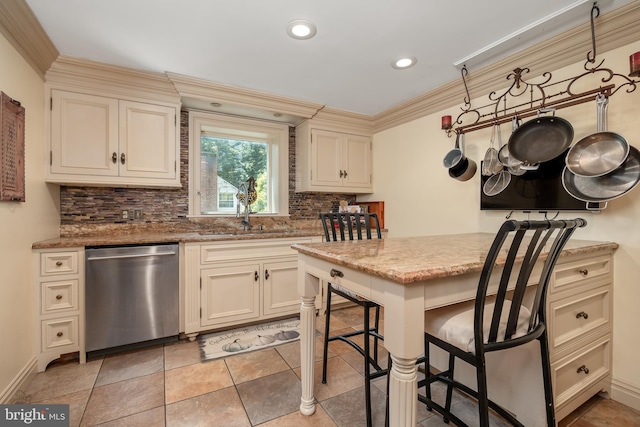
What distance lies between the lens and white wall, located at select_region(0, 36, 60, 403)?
1.61m

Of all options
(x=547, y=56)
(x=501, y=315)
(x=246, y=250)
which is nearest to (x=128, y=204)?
(x=246, y=250)

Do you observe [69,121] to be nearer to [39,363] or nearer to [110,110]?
[110,110]

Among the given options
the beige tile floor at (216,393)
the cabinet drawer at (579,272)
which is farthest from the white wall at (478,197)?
the beige tile floor at (216,393)

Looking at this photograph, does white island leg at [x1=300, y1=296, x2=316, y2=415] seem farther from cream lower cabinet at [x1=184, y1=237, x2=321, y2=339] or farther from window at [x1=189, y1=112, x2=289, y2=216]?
window at [x1=189, y1=112, x2=289, y2=216]

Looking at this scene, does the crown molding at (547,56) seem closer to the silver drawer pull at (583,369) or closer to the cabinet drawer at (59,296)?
the silver drawer pull at (583,369)

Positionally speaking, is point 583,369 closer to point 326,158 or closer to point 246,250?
point 246,250

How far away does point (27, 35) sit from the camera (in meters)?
1.75

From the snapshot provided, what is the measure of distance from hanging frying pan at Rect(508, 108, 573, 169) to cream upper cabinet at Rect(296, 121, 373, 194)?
184 cm

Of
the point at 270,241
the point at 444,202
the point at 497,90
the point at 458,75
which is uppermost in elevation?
the point at 458,75

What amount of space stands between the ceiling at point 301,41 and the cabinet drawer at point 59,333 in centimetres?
195

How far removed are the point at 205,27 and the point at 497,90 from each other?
223 centimetres

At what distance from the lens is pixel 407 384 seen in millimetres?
954

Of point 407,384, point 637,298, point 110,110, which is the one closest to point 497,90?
point 637,298

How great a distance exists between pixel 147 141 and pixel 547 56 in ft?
10.3
